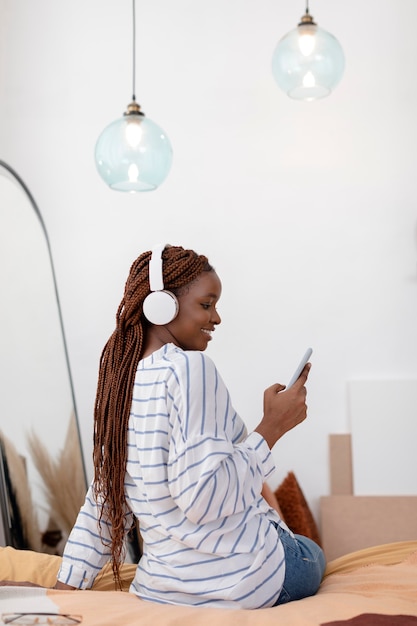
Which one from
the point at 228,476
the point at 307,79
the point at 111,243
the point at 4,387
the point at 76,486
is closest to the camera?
the point at 228,476

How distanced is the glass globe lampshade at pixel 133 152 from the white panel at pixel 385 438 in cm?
96

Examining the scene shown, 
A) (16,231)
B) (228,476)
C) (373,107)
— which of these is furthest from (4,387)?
(373,107)

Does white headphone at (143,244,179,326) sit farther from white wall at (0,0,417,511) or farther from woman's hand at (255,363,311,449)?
white wall at (0,0,417,511)

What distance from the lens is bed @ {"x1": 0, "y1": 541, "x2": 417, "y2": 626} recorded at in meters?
1.16

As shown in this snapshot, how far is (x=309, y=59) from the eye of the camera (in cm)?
220

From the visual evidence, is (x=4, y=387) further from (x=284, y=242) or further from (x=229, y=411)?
(x=229, y=411)

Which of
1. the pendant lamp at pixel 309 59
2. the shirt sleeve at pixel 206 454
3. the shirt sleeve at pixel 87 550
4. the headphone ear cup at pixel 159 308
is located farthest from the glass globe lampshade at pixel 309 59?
the shirt sleeve at pixel 87 550

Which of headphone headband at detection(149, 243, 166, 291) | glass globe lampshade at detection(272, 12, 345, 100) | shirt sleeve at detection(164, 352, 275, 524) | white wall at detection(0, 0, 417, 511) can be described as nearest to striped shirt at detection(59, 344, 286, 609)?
shirt sleeve at detection(164, 352, 275, 524)

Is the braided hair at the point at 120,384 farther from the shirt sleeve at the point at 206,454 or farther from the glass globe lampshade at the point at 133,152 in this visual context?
the glass globe lampshade at the point at 133,152

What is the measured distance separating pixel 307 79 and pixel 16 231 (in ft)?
3.32

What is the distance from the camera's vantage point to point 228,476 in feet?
4.23

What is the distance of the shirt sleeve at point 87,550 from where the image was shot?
4.91 ft

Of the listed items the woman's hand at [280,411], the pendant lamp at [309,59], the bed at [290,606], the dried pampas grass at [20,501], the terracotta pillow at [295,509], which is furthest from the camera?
the terracotta pillow at [295,509]

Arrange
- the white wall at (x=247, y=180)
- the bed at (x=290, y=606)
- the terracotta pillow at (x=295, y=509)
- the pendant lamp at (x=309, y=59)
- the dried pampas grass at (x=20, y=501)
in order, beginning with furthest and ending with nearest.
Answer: the white wall at (x=247, y=180), the terracotta pillow at (x=295, y=509), the dried pampas grass at (x=20, y=501), the pendant lamp at (x=309, y=59), the bed at (x=290, y=606)
